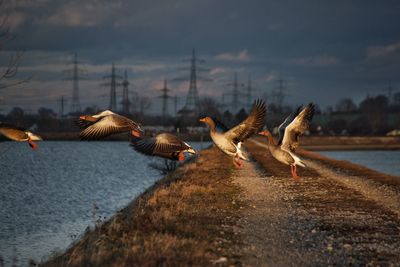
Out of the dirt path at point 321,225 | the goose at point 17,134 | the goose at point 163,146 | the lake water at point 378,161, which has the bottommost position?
the lake water at point 378,161

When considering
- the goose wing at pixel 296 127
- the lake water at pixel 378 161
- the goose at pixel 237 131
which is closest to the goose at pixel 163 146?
the goose at pixel 237 131

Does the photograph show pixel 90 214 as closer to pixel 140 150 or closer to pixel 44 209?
pixel 44 209

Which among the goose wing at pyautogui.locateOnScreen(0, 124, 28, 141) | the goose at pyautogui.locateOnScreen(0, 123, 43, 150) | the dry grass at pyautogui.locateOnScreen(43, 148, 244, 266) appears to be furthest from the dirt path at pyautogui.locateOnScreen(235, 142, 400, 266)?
the goose wing at pyautogui.locateOnScreen(0, 124, 28, 141)

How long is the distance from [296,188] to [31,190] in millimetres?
18288

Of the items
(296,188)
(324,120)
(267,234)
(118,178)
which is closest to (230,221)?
(267,234)

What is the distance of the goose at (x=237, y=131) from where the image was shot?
1594 centimetres

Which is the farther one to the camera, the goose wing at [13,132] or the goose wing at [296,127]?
the goose wing at [296,127]

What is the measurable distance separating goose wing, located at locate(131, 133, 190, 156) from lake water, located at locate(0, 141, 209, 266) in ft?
5.62

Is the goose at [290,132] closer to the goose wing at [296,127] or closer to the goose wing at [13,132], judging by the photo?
the goose wing at [296,127]

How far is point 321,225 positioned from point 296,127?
692 centimetres

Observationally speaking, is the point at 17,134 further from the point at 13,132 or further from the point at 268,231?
the point at 268,231

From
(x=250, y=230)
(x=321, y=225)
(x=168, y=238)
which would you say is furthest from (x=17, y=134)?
(x=321, y=225)

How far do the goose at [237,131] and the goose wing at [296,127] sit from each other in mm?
1893

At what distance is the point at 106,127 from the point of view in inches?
423
